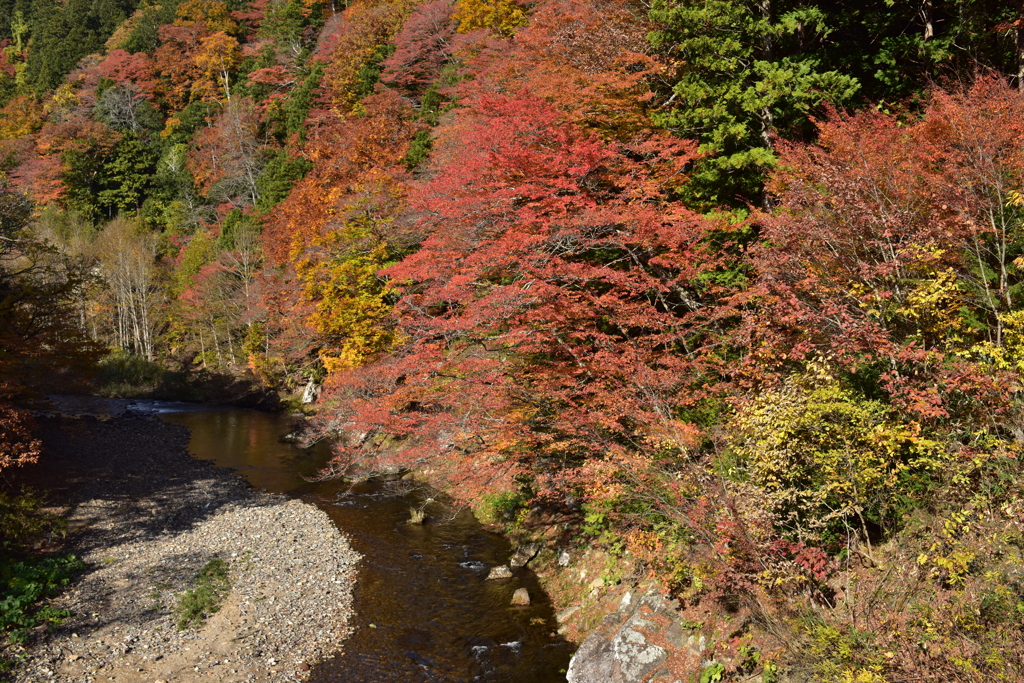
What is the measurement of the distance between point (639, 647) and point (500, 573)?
15.7ft

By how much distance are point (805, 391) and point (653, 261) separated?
4.59 meters

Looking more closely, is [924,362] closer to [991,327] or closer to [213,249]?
[991,327]

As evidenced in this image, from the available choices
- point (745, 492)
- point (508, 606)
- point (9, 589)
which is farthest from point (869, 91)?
point (9, 589)

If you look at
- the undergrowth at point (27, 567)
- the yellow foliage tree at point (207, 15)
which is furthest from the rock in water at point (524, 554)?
the yellow foliage tree at point (207, 15)

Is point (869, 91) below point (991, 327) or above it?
above

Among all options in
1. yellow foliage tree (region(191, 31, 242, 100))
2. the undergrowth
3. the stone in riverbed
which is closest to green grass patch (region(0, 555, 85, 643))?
the undergrowth

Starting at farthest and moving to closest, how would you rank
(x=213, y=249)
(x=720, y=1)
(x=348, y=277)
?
(x=213, y=249)
(x=348, y=277)
(x=720, y=1)

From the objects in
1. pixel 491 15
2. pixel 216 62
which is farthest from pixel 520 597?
pixel 216 62

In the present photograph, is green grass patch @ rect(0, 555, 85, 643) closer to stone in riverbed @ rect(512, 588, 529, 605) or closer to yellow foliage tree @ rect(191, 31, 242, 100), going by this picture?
stone in riverbed @ rect(512, 588, 529, 605)

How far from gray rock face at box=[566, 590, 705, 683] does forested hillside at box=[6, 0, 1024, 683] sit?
1.57 feet

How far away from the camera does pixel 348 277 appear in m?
23.0

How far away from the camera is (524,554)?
530 inches

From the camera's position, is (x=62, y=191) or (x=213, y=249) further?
(x=62, y=191)

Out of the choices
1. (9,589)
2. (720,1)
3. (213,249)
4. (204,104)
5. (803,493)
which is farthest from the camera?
(204,104)
